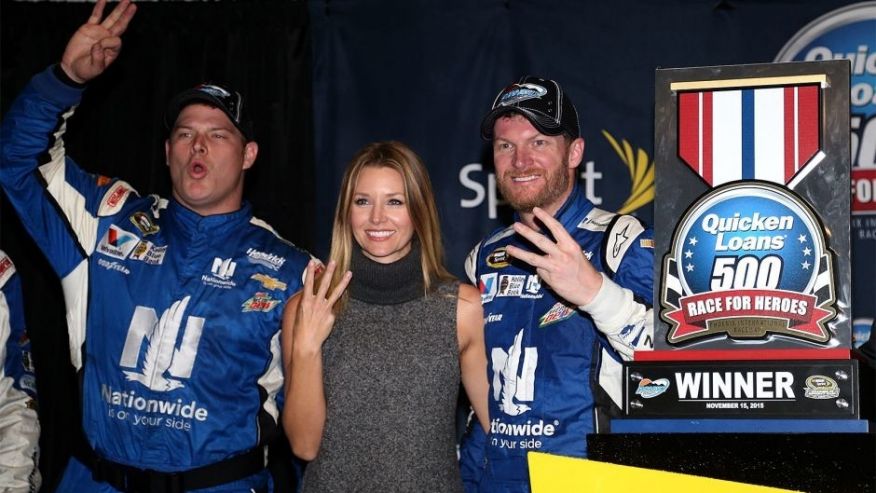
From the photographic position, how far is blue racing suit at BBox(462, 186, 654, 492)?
8.02 feet

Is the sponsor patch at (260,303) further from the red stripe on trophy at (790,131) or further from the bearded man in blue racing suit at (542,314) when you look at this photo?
the red stripe on trophy at (790,131)

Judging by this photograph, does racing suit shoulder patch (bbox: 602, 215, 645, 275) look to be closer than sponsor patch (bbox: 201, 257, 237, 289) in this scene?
Yes

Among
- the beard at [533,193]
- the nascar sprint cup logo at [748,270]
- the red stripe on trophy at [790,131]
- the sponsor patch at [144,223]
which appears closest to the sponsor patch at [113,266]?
the sponsor patch at [144,223]

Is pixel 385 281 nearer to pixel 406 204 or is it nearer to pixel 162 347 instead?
pixel 406 204

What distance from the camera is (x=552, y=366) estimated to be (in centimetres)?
248

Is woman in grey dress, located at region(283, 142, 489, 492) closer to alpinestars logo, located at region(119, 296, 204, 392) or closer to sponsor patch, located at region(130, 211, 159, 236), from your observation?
alpinestars logo, located at region(119, 296, 204, 392)

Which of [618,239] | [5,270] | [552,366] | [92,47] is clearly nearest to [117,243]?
[5,270]

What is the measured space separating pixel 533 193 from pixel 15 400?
1597 mm

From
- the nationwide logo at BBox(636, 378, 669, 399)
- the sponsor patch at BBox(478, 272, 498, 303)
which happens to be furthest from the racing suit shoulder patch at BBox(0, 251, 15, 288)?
the nationwide logo at BBox(636, 378, 669, 399)

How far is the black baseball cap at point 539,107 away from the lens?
2.60 metres

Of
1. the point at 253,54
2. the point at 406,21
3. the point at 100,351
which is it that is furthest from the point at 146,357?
the point at 406,21

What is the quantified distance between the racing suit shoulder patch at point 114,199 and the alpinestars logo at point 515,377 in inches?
51.1

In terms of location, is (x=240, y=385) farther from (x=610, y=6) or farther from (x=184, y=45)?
(x=610, y=6)

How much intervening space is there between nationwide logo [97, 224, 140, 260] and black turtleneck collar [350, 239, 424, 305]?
904 millimetres
